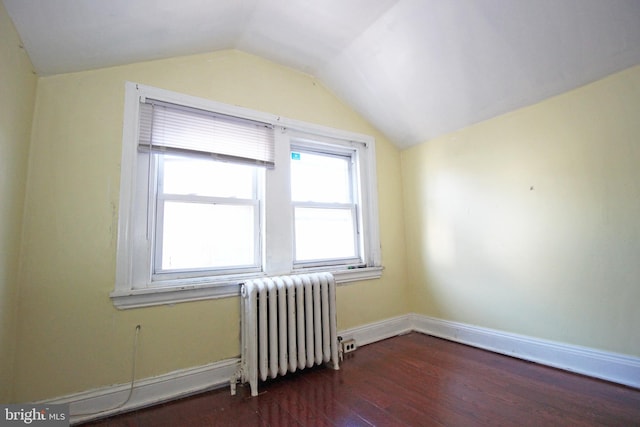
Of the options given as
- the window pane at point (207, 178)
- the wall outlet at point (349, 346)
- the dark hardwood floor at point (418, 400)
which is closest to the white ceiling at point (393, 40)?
the window pane at point (207, 178)

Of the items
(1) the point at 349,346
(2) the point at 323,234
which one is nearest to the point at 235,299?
(2) the point at 323,234

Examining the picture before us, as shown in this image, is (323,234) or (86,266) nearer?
(86,266)

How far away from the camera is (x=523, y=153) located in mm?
2252

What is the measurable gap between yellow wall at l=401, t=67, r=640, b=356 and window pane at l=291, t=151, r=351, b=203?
3.06ft

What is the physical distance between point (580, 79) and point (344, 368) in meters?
2.77

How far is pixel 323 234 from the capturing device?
2.75m

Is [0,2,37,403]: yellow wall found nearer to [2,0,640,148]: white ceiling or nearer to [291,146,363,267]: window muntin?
[2,0,640,148]: white ceiling

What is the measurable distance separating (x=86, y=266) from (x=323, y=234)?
1.83 metres

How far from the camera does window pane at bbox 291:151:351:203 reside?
2.64 m

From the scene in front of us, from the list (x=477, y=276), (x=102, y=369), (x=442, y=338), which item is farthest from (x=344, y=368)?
(x=102, y=369)

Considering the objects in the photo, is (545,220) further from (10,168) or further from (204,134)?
(10,168)

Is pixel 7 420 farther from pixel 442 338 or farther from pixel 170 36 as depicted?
pixel 442 338

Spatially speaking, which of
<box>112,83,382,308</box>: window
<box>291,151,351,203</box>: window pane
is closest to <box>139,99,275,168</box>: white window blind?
<box>112,83,382,308</box>: window

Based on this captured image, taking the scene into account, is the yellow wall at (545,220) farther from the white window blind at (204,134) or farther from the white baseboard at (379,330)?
the white window blind at (204,134)
